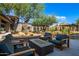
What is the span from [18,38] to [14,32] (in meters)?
0.09

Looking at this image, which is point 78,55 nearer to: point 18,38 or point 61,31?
point 61,31

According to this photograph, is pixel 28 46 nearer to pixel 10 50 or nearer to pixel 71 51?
pixel 10 50

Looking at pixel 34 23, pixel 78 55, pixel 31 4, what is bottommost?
pixel 78 55

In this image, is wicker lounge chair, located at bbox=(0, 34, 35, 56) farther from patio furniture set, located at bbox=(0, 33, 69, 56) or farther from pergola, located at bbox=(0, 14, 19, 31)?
pergola, located at bbox=(0, 14, 19, 31)

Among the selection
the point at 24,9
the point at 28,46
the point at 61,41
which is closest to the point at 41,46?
the point at 28,46

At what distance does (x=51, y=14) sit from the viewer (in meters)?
2.95

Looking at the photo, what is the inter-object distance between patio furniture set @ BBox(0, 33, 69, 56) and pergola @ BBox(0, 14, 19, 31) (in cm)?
10

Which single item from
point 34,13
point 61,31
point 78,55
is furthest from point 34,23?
point 78,55

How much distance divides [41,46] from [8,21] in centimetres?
52

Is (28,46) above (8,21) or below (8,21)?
below

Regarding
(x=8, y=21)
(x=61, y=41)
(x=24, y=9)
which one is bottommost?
(x=61, y=41)

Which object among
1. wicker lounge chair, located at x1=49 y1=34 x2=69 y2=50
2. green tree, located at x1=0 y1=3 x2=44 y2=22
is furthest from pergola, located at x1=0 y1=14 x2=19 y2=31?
wicker lounge chair, located at x1=49 y1=34 x2=69 y2=50

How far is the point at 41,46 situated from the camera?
2.94 metres

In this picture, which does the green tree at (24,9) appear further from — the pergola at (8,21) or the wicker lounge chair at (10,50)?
the wicker lounge chair at (10,50)
